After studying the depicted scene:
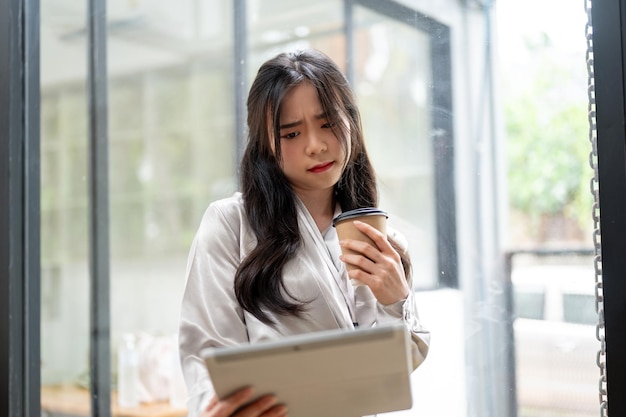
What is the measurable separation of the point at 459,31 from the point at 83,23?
1462 mm

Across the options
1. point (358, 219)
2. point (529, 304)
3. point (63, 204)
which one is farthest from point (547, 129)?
point (63, 204)

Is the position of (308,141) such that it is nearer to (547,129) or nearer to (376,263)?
(376,263)

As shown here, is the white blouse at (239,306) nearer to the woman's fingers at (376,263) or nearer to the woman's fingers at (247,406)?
the woman's fingers at (376,263)

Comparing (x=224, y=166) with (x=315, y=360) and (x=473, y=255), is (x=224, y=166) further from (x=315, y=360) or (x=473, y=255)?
(x=315, y=360)

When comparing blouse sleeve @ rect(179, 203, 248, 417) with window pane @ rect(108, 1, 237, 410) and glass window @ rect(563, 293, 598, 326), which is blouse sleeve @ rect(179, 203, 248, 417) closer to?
glass window @ rect(563, 293, 598, 326)

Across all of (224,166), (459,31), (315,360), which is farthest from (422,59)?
(224,166)

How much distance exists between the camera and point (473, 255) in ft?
4.49

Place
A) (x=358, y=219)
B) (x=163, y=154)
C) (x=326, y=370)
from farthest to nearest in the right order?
(x=163, y=154) < (x=358, y=219) < (x=326, y=370)

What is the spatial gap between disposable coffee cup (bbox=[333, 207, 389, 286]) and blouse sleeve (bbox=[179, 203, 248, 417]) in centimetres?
23

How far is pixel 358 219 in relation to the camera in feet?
3.43

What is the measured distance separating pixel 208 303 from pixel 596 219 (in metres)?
0.65

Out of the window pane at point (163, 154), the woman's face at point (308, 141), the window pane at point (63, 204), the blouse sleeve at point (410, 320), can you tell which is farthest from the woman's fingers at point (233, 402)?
the window pane at point (163, 154)

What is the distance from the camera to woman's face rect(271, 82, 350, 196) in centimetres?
119

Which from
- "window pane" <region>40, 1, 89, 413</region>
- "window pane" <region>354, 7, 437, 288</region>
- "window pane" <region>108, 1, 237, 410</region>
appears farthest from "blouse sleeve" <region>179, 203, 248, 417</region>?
"window pane" <region>108, 1, 237, 410</region>
